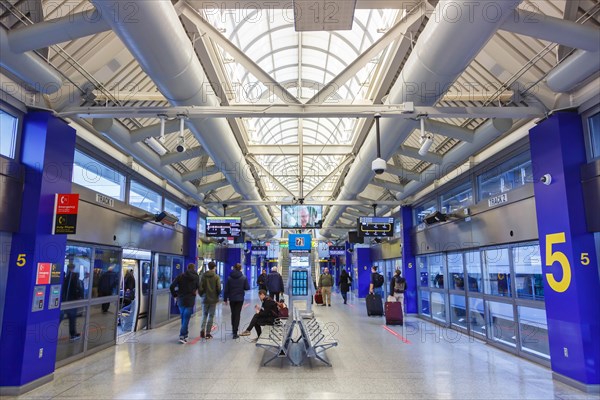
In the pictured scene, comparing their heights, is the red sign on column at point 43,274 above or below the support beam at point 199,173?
below

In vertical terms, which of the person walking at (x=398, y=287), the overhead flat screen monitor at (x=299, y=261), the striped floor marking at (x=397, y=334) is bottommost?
the striped floor marking at (x=397, y=334)

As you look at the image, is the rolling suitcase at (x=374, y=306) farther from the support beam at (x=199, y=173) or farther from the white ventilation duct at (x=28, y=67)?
the white ventilation duct at (x=28, y=67)

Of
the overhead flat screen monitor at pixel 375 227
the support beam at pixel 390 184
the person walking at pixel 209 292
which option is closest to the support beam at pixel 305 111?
the person walking at pixel 209 292

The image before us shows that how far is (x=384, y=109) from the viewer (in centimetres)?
494

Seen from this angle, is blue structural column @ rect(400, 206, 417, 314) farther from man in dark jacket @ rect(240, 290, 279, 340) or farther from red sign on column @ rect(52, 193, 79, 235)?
red sign on column @ rect(52, 193, 79, 235)

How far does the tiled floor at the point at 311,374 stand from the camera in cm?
481

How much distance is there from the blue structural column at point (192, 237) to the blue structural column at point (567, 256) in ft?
33.2

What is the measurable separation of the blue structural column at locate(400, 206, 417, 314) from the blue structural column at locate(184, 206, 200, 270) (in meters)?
6.88

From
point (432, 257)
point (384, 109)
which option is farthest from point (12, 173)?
point (432, 257)

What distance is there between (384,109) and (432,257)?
303 inches

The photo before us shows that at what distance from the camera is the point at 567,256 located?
17.0ft

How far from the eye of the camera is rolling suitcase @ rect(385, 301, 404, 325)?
34.0 ft

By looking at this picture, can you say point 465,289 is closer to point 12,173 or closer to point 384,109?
point 384,109

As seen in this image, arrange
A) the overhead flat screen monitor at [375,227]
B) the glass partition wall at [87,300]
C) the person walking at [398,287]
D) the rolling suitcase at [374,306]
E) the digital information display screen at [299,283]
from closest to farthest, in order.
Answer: the glass partition wall at [87,300]
the person walking at [398,287]
the overhead flat screen monitor at [375,227]
the rolling suitcase at [374,306]
the digital information display screen at [299,283]
